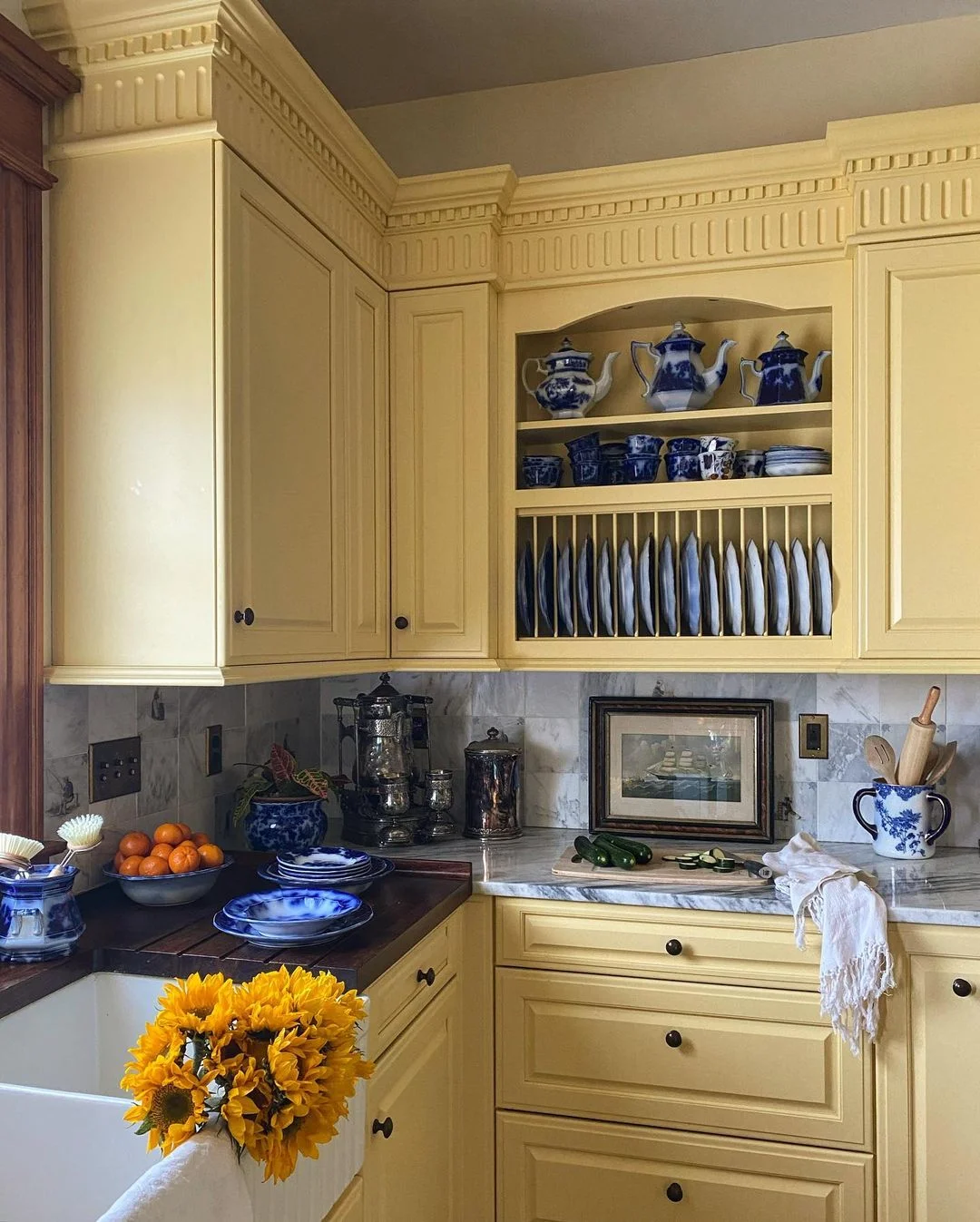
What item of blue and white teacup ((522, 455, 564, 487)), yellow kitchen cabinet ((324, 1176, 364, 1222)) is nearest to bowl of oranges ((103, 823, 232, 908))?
yellow kitchen cabinet ((324, 1176, 364, 1222))

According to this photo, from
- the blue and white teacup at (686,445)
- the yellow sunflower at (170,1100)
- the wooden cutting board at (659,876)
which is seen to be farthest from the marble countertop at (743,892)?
the yellow sunflower at (170,1100)

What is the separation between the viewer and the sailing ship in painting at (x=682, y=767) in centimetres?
249

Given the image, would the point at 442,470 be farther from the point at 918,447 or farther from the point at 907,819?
the point at 907,819

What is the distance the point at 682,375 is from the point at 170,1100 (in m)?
1.91

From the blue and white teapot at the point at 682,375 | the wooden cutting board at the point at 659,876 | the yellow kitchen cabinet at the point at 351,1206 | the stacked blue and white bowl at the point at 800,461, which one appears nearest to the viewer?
the yellow kitchen cabinet at the point at 351,1206

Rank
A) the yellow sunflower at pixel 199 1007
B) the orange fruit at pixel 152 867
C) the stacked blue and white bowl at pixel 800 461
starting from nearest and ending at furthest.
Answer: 1. the yellow sunflower at pixel 199 1007
2. the orange fruit at pixel 152 867
3. the stacked blue and white bowl at pixel 800 461

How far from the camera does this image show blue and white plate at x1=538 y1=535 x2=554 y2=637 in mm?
2449

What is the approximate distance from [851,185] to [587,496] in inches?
34.5

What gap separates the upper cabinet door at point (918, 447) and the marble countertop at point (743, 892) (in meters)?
0.47

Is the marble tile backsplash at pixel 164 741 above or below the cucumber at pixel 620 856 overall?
above

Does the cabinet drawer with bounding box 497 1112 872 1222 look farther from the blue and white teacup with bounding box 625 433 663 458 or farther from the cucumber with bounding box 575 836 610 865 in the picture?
the blue and white teacup with bounding box 625 433 663 458

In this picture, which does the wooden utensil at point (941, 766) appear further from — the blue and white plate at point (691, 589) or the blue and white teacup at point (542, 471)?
the blue and white teacup at point (542, 471)

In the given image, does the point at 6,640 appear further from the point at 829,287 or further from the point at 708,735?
the point at 829,287

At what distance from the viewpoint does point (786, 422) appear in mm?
2428
